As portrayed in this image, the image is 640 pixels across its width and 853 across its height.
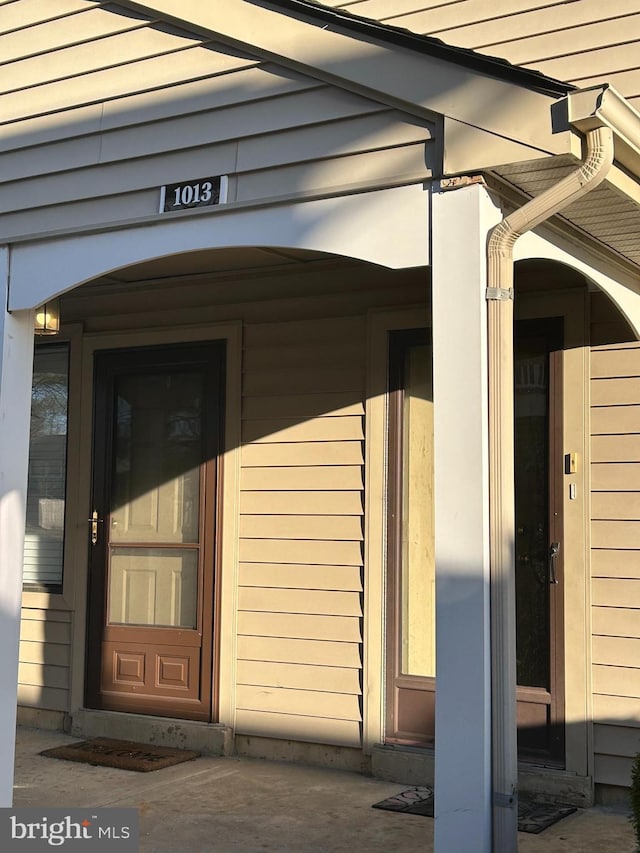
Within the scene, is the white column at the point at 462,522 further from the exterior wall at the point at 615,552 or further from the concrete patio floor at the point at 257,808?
the exterior wall at the point at 615,552

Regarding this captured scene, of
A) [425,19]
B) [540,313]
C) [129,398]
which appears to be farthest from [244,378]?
[425,19]

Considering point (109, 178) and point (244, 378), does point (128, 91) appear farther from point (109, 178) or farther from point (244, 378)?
point (244, 378)

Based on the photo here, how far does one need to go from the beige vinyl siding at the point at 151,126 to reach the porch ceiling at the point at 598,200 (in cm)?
32

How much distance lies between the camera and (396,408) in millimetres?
5258

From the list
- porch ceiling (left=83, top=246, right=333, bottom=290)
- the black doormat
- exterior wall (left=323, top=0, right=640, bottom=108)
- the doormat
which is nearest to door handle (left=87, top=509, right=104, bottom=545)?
the doormat

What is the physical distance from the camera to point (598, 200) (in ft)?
11.4

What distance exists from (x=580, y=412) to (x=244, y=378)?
186cm

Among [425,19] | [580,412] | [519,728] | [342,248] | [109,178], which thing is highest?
[425,19]

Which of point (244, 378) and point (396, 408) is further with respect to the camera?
point (244, 378)

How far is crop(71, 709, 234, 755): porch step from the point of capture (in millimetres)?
5516

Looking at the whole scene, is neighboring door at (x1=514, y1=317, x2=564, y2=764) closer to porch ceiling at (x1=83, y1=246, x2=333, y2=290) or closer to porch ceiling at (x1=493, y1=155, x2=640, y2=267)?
porch ceiling at (x1=493, y1=155, x2=640, y2=267)

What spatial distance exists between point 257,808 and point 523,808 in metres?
1.16

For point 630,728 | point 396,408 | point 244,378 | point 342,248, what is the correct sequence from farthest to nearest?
1. point 244,378
2. point 396,408
3. point 630,728
4. point 342,248

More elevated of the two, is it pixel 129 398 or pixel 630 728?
pixel 129 398
